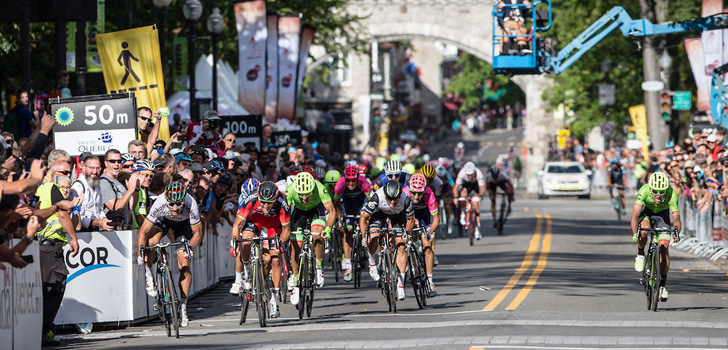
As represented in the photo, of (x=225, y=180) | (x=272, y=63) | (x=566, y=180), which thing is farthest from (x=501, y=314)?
(x=566, y=180)

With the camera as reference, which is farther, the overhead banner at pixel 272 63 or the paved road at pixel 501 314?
the overhead banner at pixel 272 63

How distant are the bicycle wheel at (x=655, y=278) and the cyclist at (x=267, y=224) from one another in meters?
4.13

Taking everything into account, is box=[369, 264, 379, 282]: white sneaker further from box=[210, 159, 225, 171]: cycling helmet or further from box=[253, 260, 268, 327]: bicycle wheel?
box=[210, 159, 225, 171]: cycling helmet

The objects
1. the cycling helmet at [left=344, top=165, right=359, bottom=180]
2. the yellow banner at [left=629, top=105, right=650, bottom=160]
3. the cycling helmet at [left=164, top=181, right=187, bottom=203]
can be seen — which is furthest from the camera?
the yellow banner at [left=629, top=105, right=650, bottom=160]

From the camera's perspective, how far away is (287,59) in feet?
101

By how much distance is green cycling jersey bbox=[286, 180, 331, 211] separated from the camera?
1672cm

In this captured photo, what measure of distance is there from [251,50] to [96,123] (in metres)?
12.4

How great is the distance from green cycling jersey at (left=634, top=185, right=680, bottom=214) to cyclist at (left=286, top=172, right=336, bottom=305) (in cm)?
365

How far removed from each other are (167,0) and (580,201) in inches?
1233

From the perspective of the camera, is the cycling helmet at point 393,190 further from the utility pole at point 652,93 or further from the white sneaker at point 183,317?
the utility pole at point 652,93

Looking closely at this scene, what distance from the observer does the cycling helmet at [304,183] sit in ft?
53.1

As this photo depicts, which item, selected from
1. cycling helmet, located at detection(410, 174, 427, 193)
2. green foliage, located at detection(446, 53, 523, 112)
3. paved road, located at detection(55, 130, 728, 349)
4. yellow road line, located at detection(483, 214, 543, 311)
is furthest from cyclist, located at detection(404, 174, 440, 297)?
green foliage, located at detection(446, 53, 523, 112)

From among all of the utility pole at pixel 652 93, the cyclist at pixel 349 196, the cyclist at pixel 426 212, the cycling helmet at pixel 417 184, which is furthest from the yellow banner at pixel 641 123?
the cycling helmet at pixel 417 184

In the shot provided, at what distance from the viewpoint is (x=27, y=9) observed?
786 inches
